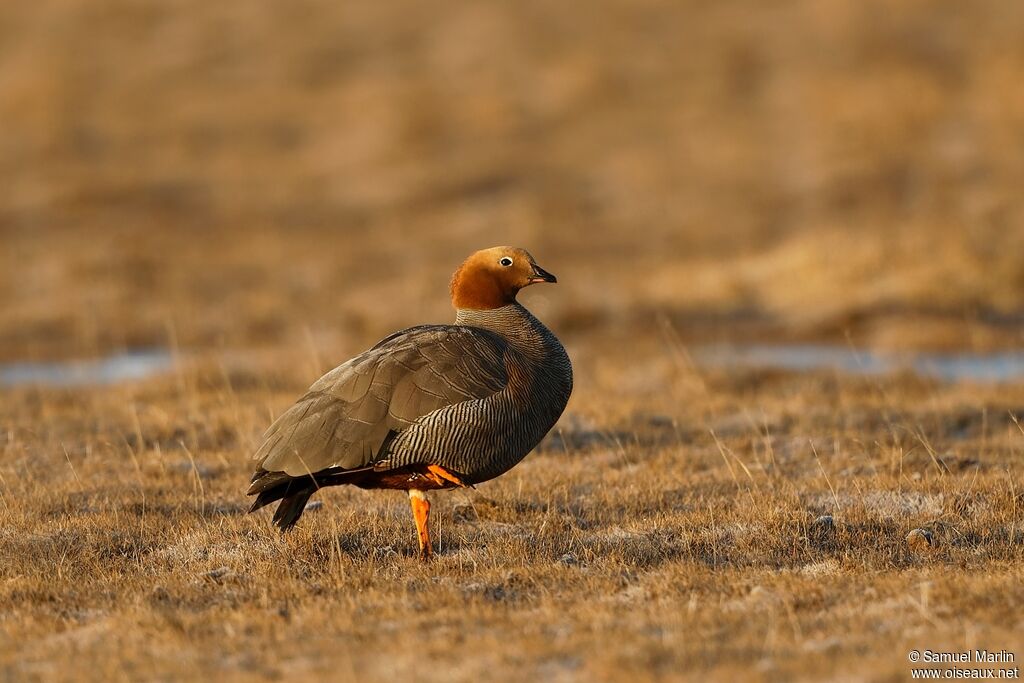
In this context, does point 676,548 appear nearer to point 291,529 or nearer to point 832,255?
point 291,529

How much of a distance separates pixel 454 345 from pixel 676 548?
162 centimetres

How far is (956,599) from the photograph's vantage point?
20.3ft

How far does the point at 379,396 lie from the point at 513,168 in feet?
95.1

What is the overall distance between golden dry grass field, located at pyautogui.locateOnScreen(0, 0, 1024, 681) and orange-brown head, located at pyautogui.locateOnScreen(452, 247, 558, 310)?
1.33 metres

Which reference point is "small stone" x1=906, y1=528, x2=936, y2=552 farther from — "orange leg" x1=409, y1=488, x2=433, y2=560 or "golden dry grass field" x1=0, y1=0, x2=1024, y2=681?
"orange leg" x1=409, y1=488, x2=433, y2=560

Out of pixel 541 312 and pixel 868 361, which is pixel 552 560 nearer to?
pixel 868 361

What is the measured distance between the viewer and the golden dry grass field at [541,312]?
6.26 metres

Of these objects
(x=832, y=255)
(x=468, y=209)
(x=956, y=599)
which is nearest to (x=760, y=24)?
(x=468, y=209)

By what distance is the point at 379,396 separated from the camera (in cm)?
738

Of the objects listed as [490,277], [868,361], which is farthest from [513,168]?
[490,277]

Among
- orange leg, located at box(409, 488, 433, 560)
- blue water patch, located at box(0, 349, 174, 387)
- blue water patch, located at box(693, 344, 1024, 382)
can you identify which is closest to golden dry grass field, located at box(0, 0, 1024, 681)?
orange leg, located at box(409, 488, 433, 560)

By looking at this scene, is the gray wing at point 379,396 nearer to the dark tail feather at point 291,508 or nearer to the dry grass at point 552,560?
the dark tail feather at point 291,508

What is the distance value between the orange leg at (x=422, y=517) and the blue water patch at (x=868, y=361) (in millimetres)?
8529

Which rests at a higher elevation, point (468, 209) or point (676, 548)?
point (468, 209)
